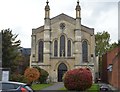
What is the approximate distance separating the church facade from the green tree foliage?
19636 millimetres

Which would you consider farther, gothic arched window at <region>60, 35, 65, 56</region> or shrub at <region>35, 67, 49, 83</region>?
gothic arched window at <region>60, 35, 65, 56</region>

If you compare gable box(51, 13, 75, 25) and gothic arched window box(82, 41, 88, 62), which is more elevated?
gable box(51, 13, 75, 25)

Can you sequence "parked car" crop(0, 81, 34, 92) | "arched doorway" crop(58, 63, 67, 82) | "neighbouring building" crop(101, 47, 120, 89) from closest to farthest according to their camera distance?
"parked car" crop(0, 81, 34, 92), "neighbouring building" crop(101, 47, 120, 89), "arched doorway" crop(58, 63, 67, 82)

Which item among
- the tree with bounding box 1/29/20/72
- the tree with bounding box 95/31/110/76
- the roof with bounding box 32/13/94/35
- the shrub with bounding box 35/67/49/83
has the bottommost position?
the shrub with bounding box 35/67/49/83

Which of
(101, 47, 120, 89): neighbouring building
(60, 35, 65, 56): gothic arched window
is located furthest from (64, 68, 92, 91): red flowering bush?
(60, 35, 65, 56): gothic arched window

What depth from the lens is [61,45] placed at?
7519 cm

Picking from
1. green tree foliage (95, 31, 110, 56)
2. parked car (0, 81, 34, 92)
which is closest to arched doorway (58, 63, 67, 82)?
green tree foliage (95, 31, 110, 56)

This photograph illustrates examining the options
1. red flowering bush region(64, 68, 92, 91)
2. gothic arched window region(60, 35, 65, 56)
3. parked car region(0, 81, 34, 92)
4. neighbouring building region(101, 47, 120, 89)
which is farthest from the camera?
gothic arched window region(60, 35, 65, 56)

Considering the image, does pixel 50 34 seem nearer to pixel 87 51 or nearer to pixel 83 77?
pixel 87 51

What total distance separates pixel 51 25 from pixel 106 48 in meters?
26.1

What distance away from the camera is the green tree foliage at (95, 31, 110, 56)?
96062 mm

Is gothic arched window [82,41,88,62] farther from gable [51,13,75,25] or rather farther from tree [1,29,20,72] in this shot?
tree [1,29,20,72]

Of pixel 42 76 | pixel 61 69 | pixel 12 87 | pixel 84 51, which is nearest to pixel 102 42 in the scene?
pixel 84 51

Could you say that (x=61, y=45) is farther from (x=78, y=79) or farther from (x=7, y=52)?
(x=78, y=79)
